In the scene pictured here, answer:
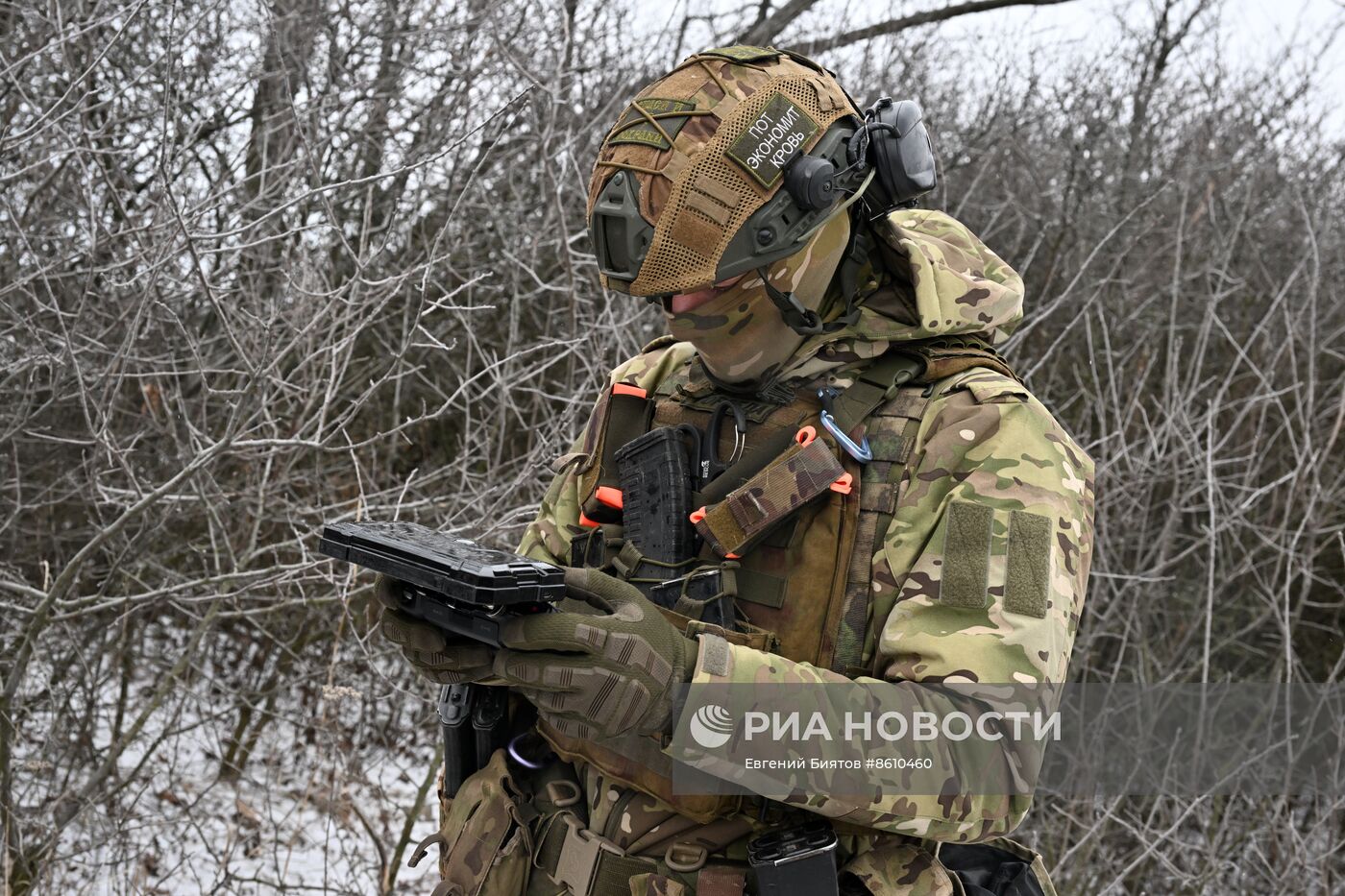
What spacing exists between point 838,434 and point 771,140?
1.51ft

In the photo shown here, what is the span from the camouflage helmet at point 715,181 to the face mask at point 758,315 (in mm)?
57

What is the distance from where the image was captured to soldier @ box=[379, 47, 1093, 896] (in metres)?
1.51

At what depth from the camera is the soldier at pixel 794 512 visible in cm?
151

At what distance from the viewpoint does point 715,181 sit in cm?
168

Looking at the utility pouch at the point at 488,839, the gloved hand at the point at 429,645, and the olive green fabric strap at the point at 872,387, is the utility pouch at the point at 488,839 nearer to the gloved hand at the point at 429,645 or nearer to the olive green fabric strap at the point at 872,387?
the gloved hand at the point at 429,645

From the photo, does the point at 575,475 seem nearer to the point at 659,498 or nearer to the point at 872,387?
the point at 659,498

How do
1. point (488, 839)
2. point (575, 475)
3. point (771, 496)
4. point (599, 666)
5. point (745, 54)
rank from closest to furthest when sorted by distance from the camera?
point (599, 666)
point (771, 496)
point (745, 54)
point (488, 839)
point (575, 475)

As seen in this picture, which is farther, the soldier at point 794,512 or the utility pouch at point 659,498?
the utility pouch at point 659,498

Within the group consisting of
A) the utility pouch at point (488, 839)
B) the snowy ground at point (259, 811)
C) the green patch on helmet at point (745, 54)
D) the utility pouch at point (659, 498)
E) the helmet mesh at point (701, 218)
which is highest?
the green patch on helmet at point (745, 54)

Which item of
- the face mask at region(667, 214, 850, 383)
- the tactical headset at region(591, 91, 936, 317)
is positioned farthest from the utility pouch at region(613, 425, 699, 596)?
the tactical headset at region(591, 91, 936, 317)

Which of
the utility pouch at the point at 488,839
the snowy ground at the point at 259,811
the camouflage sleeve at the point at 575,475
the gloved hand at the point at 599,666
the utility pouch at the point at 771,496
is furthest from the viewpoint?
the snowy ground at the point at 259,811

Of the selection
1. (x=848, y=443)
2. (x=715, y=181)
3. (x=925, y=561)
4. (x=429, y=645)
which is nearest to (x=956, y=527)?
(x=925, y=561)

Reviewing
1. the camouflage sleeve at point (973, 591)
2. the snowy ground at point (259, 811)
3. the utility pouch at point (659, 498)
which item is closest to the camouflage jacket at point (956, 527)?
the camouflage sleeve at point (973, 591)

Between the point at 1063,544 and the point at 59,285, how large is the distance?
150 inches
